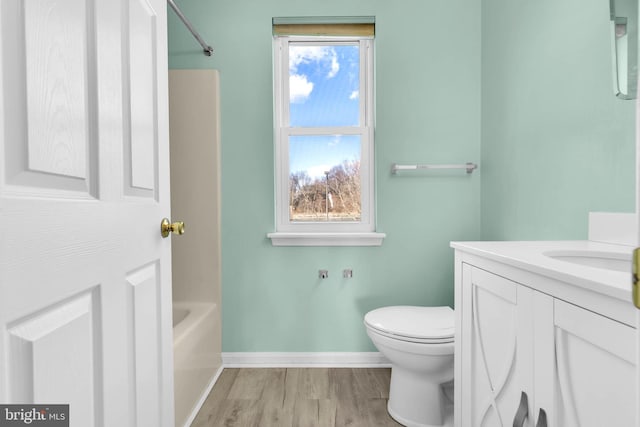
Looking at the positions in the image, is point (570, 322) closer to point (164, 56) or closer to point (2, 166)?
point (2, 166)

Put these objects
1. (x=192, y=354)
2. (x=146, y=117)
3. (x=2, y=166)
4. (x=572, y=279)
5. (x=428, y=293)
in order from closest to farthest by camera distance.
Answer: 1. (x=2, y=166)
2. (x=572, y=279)
3. (x=146, y=117)
4. (x=192, y=354)
5. (x=428, y=293)

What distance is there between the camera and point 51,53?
1.86ft

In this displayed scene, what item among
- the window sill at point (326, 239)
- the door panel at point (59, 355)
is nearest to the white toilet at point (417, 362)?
the window sill at point (326, 239)

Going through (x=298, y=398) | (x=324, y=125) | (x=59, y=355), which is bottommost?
(x=298, y=398)

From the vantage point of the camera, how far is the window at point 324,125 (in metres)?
2.12

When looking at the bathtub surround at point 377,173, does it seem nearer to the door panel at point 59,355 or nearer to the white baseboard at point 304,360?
the white baseboard at point 304,360

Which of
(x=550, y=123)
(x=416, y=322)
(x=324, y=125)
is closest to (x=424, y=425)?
(x=416, y=322)

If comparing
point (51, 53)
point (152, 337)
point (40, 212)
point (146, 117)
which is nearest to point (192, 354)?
point (152, 337)

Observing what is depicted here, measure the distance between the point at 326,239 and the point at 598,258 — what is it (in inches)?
52.5

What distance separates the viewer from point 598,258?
97cm

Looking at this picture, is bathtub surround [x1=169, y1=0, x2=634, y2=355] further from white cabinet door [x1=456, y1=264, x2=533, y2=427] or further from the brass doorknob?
the brass doorknob

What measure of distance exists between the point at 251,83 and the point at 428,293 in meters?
1.69

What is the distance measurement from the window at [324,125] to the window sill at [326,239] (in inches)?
3.1

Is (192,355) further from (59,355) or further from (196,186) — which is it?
(59,355)
